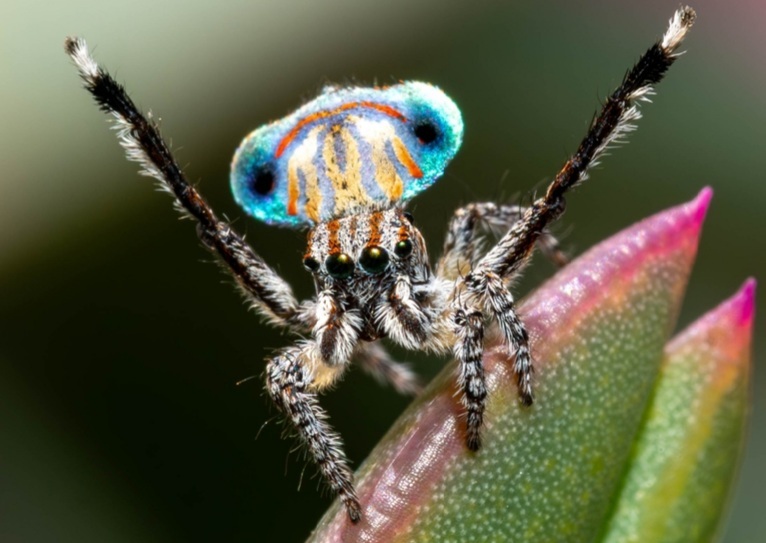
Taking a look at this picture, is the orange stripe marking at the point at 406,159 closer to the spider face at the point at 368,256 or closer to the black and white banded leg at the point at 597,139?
the spider face at the point at 368,256

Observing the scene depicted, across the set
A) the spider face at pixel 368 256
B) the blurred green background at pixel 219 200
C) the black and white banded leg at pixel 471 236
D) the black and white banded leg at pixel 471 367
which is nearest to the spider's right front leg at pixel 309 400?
the spider face at pixel 368 256

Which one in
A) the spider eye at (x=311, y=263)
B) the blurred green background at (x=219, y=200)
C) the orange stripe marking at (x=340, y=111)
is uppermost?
the orange stripe marking at (x=340, y=111)

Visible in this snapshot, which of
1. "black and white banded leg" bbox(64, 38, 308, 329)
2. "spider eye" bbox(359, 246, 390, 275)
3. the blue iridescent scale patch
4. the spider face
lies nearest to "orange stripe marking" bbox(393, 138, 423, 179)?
the blue iridescent scale patch

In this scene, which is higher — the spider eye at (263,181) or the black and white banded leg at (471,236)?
the spider eye at (263,181)

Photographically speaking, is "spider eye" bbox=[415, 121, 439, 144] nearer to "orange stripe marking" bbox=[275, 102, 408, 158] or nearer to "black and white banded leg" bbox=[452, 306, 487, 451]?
"orange stripe marking" bbox=[275, 102, 408, 158]

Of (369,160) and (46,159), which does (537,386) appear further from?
(46,159)

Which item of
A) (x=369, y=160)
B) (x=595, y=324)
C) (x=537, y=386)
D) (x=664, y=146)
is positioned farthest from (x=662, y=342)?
(x=664, y=146)
